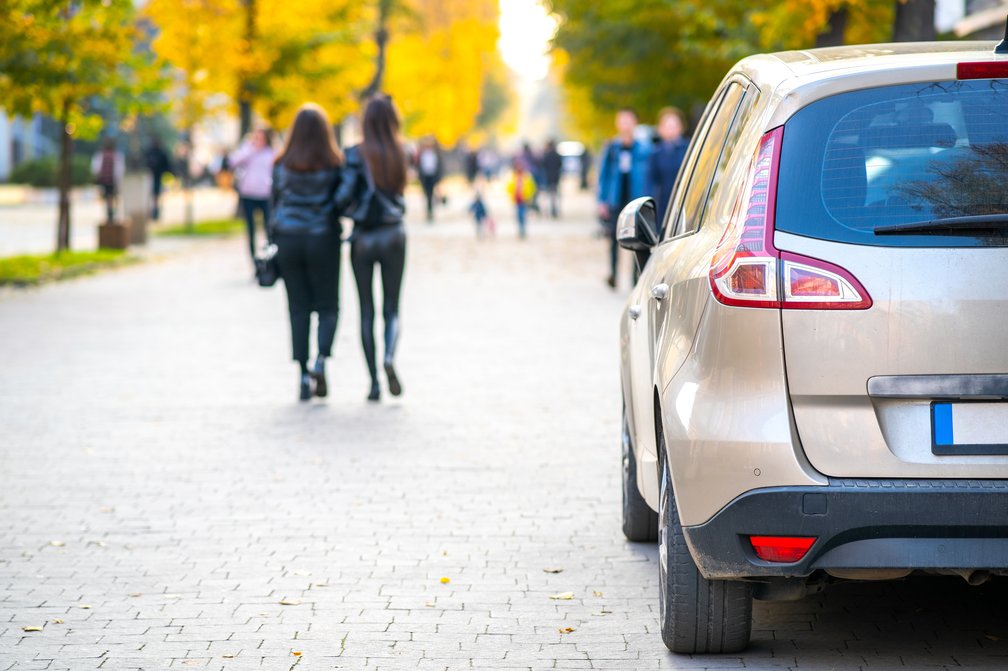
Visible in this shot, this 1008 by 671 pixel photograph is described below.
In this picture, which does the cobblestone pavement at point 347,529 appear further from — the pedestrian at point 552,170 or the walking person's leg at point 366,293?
the pedestrian at point 552,170

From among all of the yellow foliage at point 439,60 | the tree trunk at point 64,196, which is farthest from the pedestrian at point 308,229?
the yellow foliage at point 439,60

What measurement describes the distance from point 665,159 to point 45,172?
1591 inches

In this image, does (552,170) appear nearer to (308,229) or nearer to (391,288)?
(391,288)

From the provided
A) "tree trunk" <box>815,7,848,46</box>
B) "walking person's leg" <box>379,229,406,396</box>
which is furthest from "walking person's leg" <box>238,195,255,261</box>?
"walking person's leg" <box>379,229,406,396</box>

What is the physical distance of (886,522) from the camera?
169 inches

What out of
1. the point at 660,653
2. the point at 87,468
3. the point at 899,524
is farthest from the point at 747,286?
the point at 87,468

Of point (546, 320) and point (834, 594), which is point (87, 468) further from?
point (546, 320)

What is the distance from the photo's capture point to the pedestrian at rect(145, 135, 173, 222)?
3794cm

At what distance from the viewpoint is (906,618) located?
17.9 feet

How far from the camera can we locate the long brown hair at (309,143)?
10.3 meters

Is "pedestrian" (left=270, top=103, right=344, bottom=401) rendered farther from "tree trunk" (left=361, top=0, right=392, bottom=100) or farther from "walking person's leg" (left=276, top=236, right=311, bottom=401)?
"tree trunk" (left=361, top=0, right=392, bottom=100)

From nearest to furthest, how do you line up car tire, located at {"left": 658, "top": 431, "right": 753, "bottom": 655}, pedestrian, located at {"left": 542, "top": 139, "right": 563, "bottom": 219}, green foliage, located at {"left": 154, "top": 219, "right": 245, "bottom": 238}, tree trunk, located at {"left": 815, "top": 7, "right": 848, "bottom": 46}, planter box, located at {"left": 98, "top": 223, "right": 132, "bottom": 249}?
1. car tire, located at {"left": 658, "top": 431, "right": 753, "bottom": 655}
2. tree trunk, located at {"left": 815, "top": 7, "right": 848, "bottom": 46}
3. planter box, located at {"left": 98, "top": 223, "right": 132, "bottom": 249}
4. green foliage, located at {"left": 154, "top": 219, "right": 245, "bottom": 238}
5. pedestrian, located at {"left": 542, "top": 139, "right": 563, "bottom": 219}

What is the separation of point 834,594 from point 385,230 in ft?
17.1

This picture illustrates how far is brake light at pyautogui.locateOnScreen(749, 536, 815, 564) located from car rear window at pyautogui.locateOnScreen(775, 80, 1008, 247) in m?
0.79
